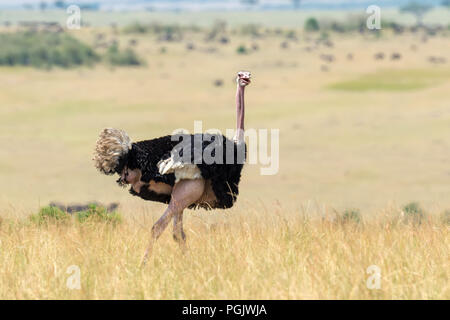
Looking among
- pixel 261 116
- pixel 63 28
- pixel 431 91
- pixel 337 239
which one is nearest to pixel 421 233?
pixel 337 239

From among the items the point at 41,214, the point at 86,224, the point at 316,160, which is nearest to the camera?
the point at 86,224

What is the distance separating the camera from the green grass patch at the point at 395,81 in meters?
40.1

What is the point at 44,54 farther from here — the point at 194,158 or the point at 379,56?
the point at 194,158

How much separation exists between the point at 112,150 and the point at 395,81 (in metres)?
36.2

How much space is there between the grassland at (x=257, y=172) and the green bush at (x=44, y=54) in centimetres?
130

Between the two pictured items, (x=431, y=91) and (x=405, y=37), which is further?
(x=405, y=37)

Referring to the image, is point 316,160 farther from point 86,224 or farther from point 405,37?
point 405,37

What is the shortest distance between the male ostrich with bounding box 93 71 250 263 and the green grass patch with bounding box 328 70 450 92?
3317 cm

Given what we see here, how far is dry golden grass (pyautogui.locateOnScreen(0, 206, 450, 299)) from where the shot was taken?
570cm

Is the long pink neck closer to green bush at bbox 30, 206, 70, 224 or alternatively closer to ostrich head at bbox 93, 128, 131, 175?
ostrich head at bbox 93, 128, 131, 175

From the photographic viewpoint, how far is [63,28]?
71062 millimetres

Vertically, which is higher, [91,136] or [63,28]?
[63,28]

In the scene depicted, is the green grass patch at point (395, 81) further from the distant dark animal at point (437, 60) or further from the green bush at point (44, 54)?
the green bush at point (44, 54)

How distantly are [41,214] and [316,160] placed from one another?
52.7ft
